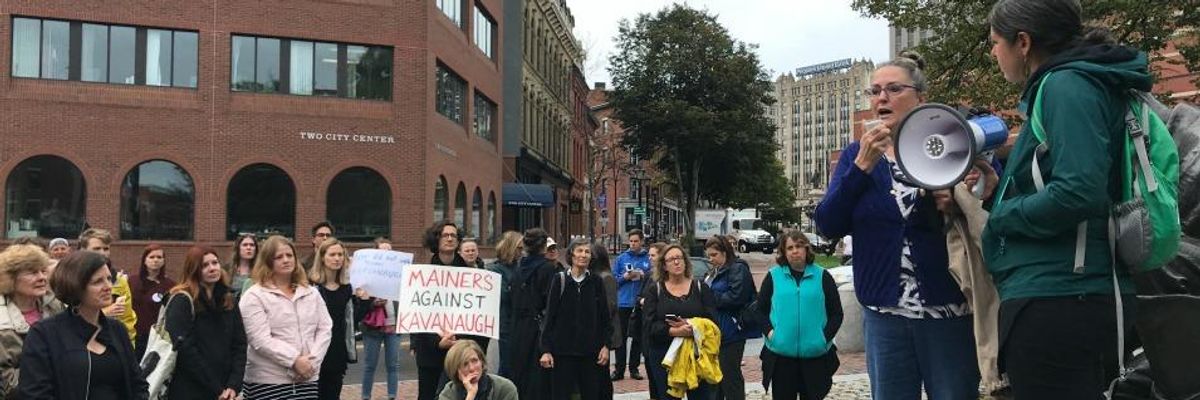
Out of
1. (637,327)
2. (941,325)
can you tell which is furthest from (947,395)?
(637,327)

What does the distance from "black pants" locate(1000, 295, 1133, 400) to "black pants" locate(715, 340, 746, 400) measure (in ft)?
20.3

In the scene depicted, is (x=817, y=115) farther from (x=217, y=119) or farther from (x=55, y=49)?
(x=55, y=49)

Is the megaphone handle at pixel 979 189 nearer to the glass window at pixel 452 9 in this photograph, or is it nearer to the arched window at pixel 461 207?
the glass window at pixel 452 9

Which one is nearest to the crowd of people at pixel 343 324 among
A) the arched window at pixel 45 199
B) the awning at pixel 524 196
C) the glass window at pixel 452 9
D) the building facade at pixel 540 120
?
the arched window at pixel 45 199

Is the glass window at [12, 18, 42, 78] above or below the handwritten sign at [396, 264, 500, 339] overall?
above

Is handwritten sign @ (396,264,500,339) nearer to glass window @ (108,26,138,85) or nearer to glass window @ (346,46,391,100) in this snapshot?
glass window @ (346,46,391,100)

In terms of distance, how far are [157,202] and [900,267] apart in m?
27.2

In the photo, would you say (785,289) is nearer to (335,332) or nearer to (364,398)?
(335,332)

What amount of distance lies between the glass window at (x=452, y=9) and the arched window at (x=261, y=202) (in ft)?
25.6

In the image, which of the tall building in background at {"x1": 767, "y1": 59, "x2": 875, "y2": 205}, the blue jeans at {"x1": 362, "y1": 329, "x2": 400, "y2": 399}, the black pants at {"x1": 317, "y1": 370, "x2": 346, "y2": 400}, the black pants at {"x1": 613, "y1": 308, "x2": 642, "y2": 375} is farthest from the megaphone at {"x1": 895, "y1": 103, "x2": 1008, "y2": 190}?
the tall building in background at {"x1": 767, "y1": 59, "x2": 875, "y2": 205}

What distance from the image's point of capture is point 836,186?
132 inches

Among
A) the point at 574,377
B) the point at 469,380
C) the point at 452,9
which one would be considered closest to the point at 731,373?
the point at 574,377

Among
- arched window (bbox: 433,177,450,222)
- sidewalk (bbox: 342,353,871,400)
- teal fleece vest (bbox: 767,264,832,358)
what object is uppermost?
arched window (bbox: 433,177,450,222)

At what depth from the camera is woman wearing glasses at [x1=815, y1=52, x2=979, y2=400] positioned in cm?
316
